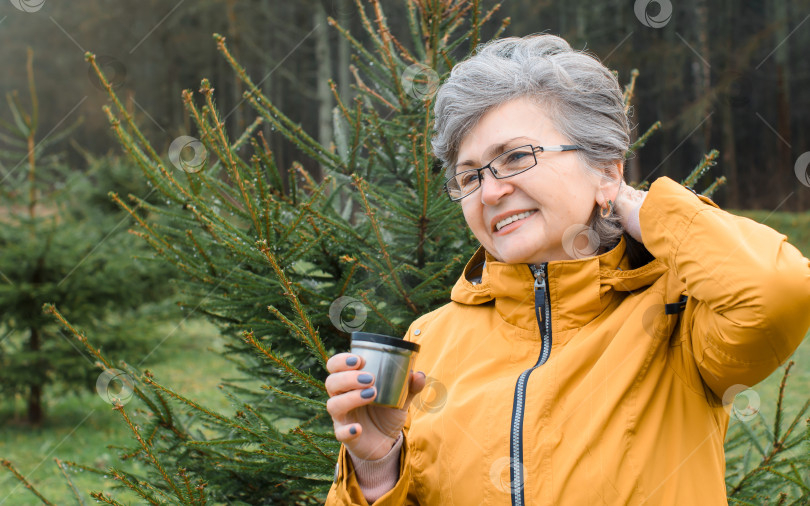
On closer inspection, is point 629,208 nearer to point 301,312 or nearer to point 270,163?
point 301,312

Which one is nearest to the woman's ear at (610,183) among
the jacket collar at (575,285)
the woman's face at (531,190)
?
the woman's face at (531,190)

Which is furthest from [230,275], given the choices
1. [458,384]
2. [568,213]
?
[568,213]

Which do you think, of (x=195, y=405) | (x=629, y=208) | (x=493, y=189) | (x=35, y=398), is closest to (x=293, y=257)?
(x=195, y=405)

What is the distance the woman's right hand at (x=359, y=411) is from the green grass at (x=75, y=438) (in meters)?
3.44

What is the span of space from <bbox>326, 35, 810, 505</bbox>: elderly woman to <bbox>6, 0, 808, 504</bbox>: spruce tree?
1.54 feet

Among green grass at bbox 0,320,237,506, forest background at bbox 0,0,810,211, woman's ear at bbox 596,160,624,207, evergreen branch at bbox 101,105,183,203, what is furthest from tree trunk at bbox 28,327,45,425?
forest background at bbox 0,0,810,211

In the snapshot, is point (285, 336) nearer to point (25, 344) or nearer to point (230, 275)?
point (230, 275)

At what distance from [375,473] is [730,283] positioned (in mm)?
908

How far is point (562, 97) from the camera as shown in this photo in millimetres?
1705

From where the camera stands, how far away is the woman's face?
1.64 m

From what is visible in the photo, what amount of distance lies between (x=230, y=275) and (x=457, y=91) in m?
1.16

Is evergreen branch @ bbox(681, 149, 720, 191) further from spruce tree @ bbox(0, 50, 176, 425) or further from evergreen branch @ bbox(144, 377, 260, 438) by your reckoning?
spruce tree @ bbox(0, 50, 176, 425)

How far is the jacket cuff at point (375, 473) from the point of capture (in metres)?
1.55

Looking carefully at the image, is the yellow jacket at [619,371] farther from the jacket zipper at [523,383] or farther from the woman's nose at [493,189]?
the woman's nose at [493,189]
